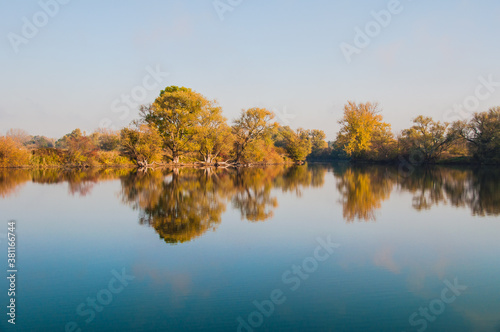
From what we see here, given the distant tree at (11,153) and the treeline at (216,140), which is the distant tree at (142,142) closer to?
the treeline at (216,140)

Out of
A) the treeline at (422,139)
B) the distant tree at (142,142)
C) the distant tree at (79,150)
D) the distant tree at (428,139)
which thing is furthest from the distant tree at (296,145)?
the distant tree at (79,150)

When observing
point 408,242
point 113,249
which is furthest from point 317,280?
point 113,249

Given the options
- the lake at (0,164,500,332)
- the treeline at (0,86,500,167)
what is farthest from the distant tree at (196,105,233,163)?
the lake at (0,164,500,332)

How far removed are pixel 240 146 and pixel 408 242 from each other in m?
44.0

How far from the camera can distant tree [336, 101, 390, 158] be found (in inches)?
2064

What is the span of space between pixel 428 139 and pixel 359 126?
10.3 meters

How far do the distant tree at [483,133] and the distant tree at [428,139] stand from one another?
1.97m

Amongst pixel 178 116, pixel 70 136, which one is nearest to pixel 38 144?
pixel 70 136

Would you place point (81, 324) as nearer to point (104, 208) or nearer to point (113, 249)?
point (113, 249)

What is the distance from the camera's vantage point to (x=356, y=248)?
7.09m

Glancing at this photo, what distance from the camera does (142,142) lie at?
4197 cm

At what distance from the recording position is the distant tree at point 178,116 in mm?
41531

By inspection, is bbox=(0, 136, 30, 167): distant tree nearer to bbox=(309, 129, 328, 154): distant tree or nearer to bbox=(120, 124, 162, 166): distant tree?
bbox=(120, 124, 162, 166): distant tree

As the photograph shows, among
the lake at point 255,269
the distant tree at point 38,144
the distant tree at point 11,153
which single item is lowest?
the lake at point 255,269
